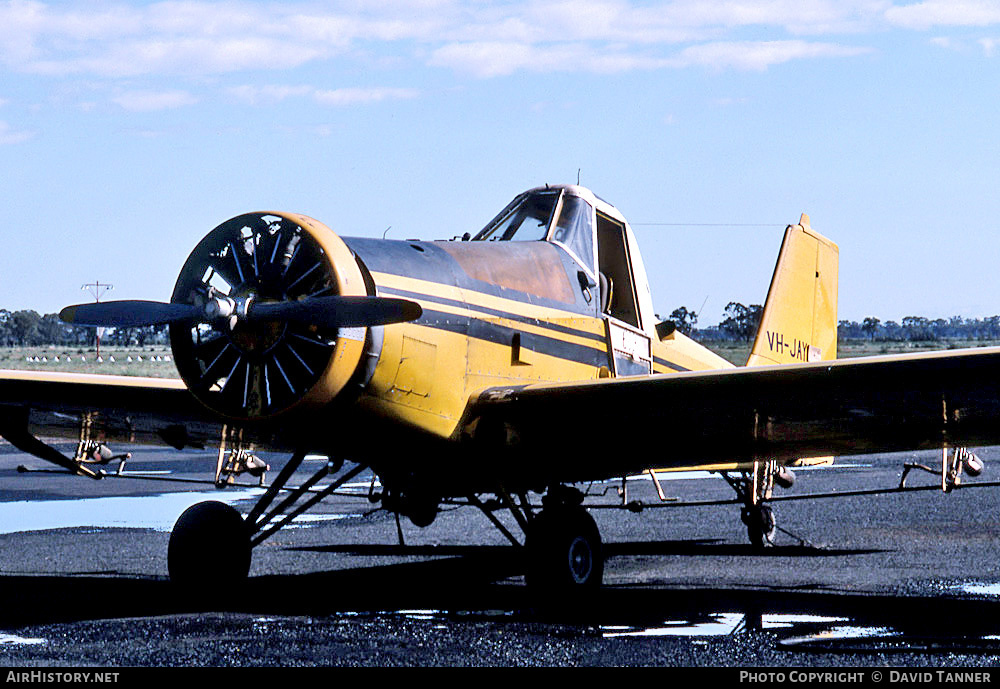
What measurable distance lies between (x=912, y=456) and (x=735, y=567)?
16.5 meters

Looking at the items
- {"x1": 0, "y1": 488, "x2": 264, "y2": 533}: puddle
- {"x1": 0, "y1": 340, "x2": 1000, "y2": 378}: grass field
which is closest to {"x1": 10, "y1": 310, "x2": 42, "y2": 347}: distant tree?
{"x1": 0, "y1": 340, "x2": 1000, "y2": 378}: grass field

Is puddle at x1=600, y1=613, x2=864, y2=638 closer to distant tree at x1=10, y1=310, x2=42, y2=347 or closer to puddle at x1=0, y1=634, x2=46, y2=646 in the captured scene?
puddle at x1=0, y1=634, x2=46, y2=646

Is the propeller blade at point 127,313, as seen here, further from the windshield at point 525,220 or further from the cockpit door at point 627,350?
the cockpit door at point 627,350

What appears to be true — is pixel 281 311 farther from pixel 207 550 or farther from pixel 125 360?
pixel 125 360

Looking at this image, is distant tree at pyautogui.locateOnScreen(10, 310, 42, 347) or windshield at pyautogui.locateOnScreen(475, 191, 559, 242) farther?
distant tree at pyautogui.locateOnScreen(10, 310, 42, 347)

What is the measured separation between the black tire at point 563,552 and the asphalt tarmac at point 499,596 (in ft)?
0.51

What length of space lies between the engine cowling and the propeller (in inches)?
1.8

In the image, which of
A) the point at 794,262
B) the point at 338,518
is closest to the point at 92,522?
the point at 338,518

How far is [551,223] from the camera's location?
9.74 metres

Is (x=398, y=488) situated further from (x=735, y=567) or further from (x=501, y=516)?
(x=501, y=516)

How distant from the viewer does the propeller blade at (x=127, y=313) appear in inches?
299

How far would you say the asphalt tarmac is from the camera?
247 inches

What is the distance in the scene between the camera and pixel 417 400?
7.96 metres

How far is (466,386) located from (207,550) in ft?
6.57
